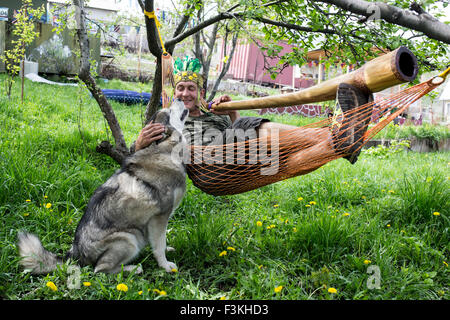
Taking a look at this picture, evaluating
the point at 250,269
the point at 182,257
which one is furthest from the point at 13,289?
the point at 250,269

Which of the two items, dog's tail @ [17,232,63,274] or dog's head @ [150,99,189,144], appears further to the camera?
dog's head @ [150,99,189,144]

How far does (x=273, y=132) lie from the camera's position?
7.36 feet

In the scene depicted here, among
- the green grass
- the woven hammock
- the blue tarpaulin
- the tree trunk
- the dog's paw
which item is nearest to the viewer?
the woven hammock

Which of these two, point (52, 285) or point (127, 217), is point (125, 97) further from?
point (52, 285)

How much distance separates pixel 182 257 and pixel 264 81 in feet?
48.0

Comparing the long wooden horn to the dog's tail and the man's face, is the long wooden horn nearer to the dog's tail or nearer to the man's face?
the man's face

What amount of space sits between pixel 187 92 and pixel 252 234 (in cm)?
127

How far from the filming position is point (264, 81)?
16.1m

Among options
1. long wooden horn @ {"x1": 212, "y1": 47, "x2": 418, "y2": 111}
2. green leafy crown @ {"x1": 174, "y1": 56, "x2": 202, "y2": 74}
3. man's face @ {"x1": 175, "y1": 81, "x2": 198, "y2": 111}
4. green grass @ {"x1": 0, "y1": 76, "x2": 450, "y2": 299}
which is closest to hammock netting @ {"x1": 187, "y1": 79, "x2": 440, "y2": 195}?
long wooden horn @ {"x1": 212, "y1": 47, "x2": 418, "y2": 111}

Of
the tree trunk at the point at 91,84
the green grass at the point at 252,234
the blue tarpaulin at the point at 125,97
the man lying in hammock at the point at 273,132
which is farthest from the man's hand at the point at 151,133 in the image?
the blue tarpaulin at the point at 125,97

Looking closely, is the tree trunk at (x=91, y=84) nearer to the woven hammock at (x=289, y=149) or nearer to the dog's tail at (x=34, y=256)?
the woven hammock at (x=289, y=149)

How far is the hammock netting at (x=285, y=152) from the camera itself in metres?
1.74

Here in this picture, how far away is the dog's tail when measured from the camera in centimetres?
195

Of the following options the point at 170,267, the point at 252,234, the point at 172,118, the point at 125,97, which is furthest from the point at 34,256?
the point at 125,97
